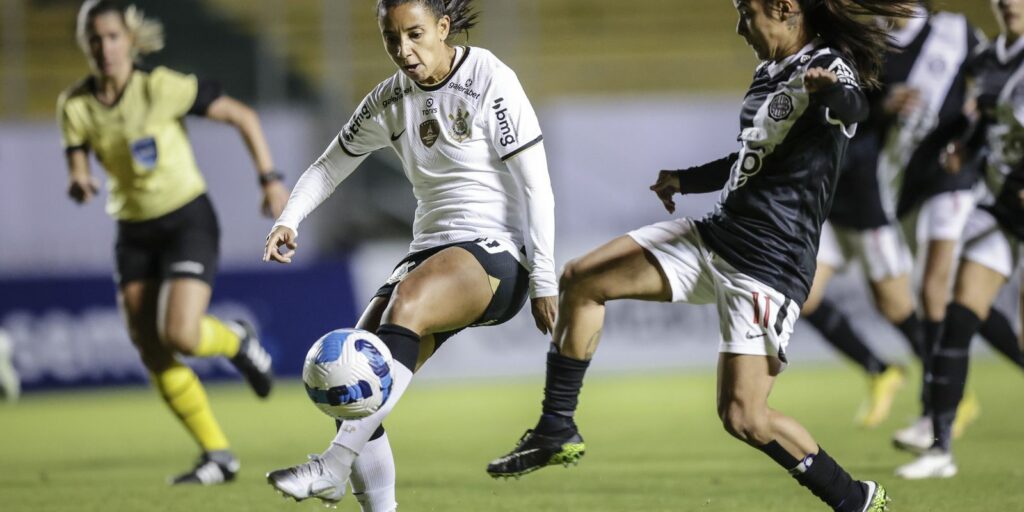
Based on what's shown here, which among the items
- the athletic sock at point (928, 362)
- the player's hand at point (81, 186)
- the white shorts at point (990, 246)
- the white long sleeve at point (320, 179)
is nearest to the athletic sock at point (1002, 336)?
the athletic sock at point (928, 362)

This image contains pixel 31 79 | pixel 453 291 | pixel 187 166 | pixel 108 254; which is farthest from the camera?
pixel 31 79

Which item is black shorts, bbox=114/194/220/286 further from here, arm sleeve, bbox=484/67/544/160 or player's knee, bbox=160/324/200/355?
arm sleeve, bbox=484/67/544/160

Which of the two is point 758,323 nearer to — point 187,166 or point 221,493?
point 221,493

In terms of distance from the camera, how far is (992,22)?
562 inches

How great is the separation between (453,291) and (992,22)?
11.4m

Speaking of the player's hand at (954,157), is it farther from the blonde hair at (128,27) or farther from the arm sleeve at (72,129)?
the arm sleeve at (72,129)

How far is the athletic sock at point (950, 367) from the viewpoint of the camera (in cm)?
628

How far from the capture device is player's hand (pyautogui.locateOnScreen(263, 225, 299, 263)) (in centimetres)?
461

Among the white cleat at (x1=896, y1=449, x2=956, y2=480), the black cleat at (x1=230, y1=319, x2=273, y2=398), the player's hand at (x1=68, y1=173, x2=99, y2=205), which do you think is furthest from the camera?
the black cleat at (x1=230, y1=319, x2=273, y2=398)

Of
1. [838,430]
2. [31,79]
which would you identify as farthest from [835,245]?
[31,79]

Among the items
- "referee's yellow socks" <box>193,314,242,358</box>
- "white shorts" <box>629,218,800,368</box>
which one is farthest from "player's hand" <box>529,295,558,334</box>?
"referee's yellow socks" <box>193,314,242,358</box>

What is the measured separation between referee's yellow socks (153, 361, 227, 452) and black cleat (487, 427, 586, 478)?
247cm

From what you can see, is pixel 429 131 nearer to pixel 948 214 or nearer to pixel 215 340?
pixel 215 340

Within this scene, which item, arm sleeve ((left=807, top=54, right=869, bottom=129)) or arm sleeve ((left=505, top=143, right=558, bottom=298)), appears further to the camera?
arm sleeve ((left=505, top=143, right=558, bottom=298))
